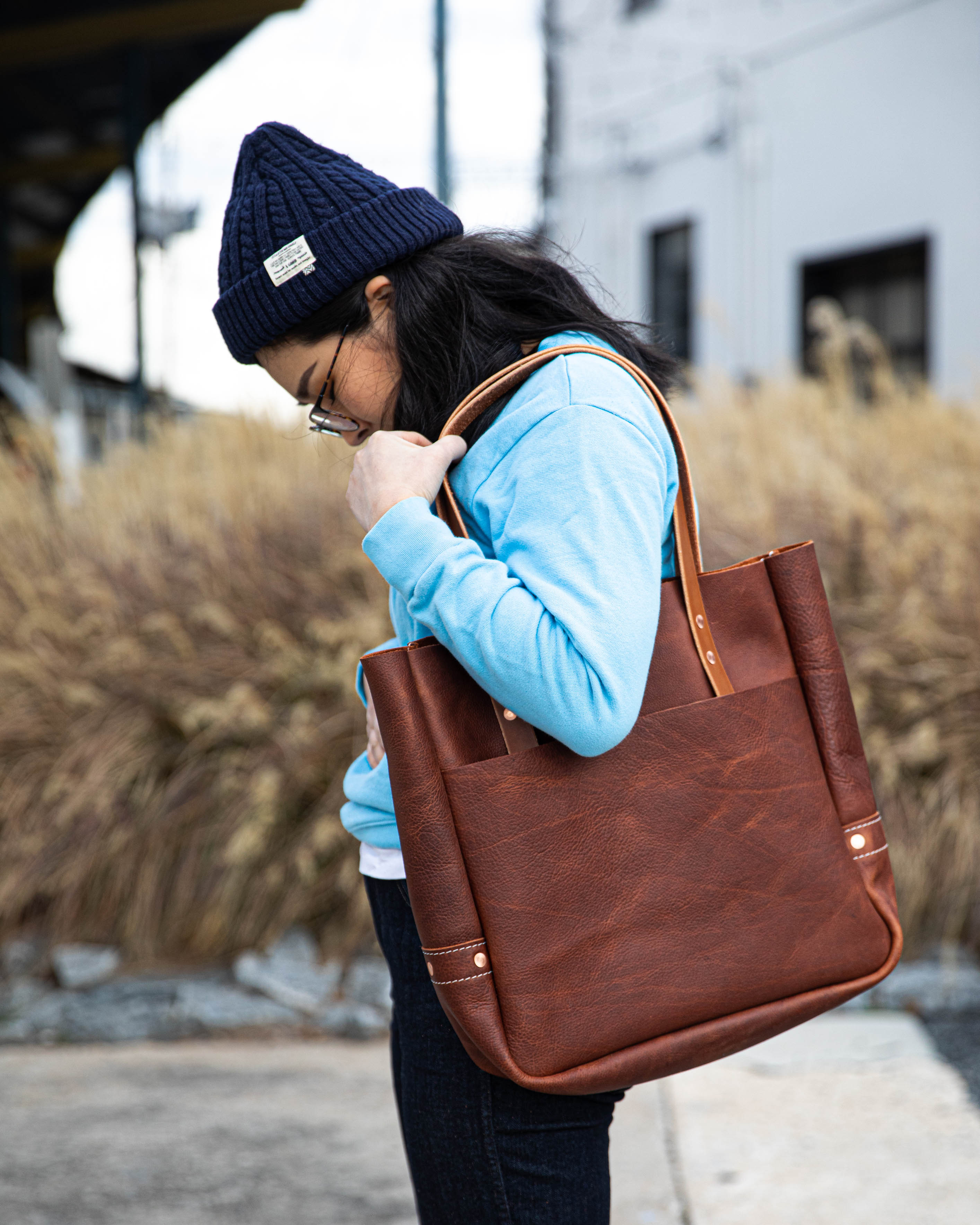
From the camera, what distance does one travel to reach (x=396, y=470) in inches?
44.4

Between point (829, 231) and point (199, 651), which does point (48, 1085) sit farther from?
point (829, 231)

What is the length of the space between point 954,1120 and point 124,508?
3.55 m

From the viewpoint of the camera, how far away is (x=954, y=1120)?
272 centimetres

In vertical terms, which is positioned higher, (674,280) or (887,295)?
(674,280)

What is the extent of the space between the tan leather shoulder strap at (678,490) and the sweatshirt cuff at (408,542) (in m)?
0.05

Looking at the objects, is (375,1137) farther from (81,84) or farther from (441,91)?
(81,84)

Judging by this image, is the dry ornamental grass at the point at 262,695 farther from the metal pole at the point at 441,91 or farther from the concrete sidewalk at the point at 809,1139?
the metal pole at the point at 441,91

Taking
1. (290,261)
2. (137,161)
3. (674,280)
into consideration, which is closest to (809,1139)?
(290,261)

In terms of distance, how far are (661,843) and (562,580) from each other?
11.0 inches

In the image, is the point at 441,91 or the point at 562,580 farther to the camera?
the point at 441,91

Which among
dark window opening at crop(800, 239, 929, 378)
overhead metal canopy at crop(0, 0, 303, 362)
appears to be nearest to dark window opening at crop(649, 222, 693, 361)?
dark window opening at crop(800, 239, 929, 378)

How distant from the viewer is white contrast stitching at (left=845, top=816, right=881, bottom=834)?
1239 millimetres

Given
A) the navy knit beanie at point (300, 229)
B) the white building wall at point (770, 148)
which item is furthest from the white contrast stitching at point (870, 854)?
the white building wall at point (770, 148)

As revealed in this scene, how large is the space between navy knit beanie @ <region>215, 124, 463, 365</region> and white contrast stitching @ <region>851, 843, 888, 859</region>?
2.59 ft
